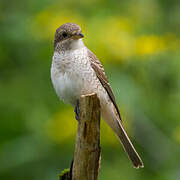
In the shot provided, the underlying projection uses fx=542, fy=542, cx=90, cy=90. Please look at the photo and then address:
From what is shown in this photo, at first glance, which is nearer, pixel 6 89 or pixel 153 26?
pixel 6 89

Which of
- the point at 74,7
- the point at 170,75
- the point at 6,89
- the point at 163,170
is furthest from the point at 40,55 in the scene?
the point at 163,170

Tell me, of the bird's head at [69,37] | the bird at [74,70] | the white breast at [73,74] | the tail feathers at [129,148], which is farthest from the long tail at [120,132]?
the bird's head at [69,37]

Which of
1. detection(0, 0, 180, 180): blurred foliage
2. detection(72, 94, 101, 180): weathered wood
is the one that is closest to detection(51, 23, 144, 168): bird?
detection(72, 94, 101, 180): weathered wood

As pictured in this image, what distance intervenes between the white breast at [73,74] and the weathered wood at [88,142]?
764 millimetres

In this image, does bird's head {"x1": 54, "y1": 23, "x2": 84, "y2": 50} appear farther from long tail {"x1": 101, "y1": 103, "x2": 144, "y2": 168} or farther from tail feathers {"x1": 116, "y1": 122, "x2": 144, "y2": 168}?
tail feathers {"x1": 116, "y1": 122, "x2": 144, "y2": 168}

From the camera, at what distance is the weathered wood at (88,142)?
5535 millimetres

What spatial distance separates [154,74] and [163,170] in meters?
1.53

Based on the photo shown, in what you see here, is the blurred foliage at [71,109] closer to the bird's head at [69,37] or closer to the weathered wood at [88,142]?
the bird's head at [69,37]

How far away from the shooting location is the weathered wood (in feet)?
18.2

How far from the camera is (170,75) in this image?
826 cm

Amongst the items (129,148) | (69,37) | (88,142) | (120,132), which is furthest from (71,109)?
(88,142)

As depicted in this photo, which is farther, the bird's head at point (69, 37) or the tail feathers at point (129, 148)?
the tail feathers at point (129, 148)

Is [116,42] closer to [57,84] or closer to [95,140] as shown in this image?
[57,84]

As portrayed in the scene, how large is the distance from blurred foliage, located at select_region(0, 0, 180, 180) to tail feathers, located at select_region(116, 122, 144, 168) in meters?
0.53
